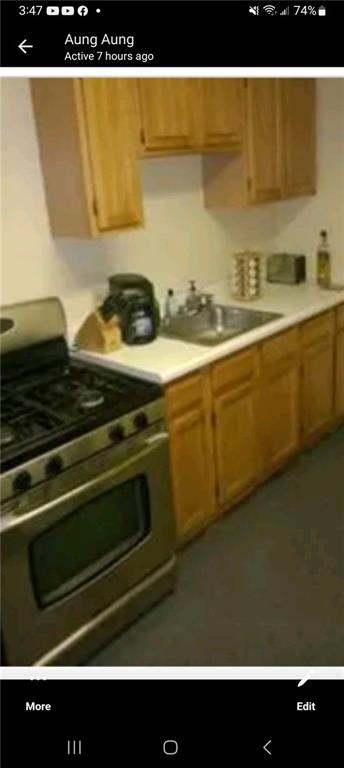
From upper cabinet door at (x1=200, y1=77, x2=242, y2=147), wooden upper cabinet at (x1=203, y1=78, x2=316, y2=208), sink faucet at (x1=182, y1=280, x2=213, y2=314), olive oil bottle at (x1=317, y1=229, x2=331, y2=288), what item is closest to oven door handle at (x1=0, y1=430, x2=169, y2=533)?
sink faucet at (x1=182, y1=280, x2=213, y2=314)

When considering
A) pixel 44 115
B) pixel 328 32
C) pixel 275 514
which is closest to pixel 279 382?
pixel 275 514

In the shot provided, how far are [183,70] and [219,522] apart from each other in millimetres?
1830

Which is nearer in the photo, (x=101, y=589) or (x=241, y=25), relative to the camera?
(x=241, y=25)

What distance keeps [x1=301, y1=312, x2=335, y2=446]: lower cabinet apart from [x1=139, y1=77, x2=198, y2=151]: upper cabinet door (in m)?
0.97

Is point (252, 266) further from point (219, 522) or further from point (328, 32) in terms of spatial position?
point (328, 32)

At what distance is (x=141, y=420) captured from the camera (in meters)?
1.84

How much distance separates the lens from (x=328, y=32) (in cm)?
103

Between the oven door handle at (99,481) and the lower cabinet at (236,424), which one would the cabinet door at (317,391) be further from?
the oven door handle at (99,481)

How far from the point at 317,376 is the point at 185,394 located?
1.01m

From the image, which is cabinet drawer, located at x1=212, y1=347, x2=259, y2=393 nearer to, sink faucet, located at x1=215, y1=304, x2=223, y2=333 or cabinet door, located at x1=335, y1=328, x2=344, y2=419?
sink faucet, located at x1=215, y1=304, x2=223, y2=333

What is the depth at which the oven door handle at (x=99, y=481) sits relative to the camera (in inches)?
59.2

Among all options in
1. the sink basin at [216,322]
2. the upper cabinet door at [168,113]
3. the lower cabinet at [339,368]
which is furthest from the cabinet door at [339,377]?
the upper cabinet door at [168,113]

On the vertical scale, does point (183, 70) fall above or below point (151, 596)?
above
